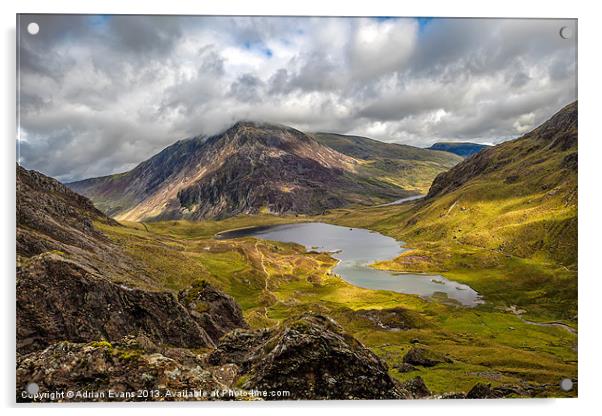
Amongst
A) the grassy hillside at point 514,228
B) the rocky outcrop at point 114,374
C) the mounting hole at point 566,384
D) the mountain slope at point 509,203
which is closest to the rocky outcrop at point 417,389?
the mounting hole at point 566,384

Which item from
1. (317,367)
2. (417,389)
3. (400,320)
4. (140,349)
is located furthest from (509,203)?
(140,349)

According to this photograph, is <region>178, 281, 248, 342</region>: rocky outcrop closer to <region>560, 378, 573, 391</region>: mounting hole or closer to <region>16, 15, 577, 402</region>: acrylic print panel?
<region>16, 15, 577, 402</region>: acrylic print panel

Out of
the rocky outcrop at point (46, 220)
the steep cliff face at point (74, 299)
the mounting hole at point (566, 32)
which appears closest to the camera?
the steep cliff face at point (74, 299)

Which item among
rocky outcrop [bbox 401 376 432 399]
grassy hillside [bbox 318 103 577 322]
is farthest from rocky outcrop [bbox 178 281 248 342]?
grassy hillside [bbox 318 103 577 322]

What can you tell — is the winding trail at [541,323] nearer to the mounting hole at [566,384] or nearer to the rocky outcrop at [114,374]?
the mounting hole at [566,384]

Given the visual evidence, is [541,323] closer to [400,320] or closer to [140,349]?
[400,320]

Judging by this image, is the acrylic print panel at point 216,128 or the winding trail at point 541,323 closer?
the acrylic print panel at point 216,128
